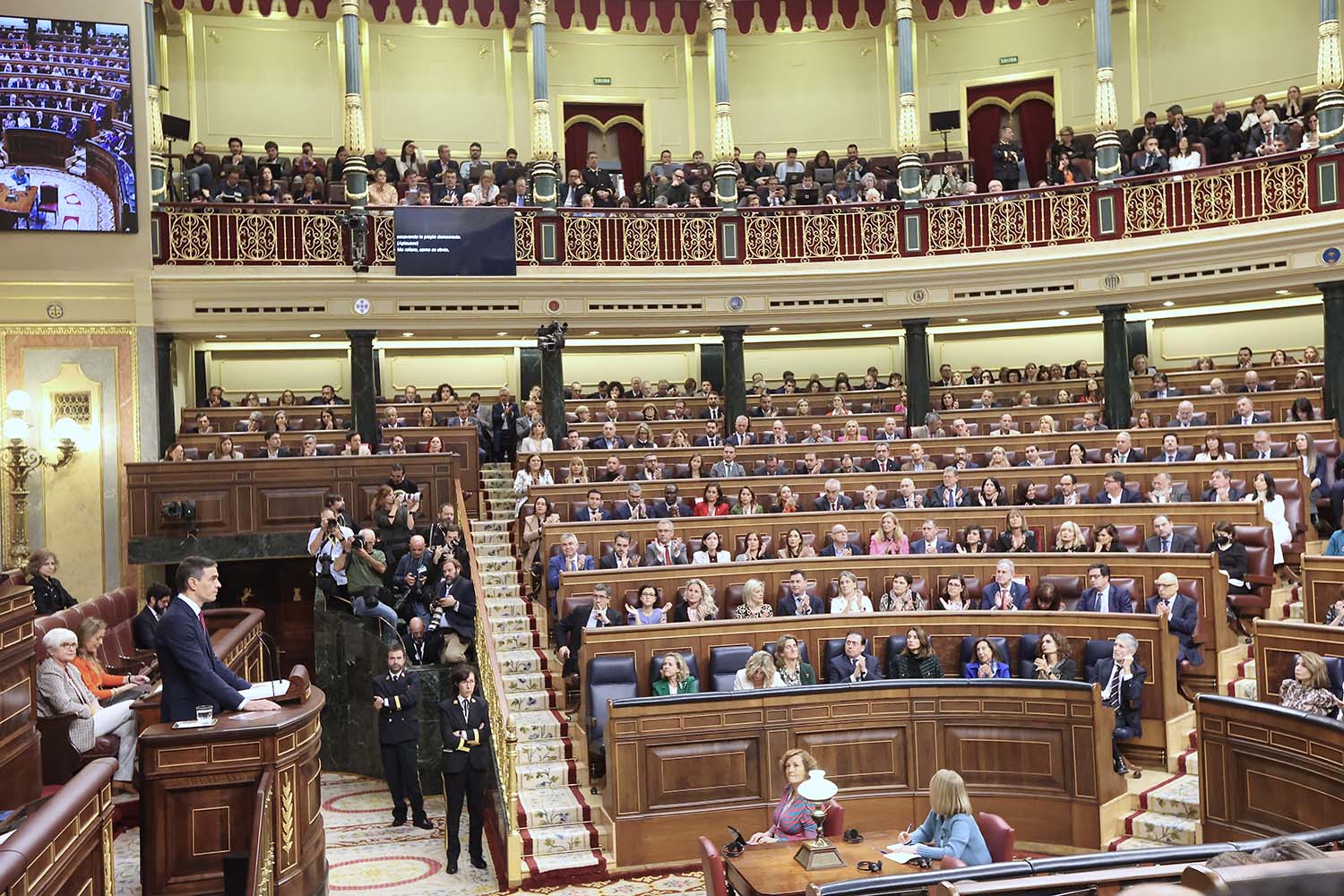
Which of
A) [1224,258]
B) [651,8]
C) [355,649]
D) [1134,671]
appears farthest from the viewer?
[651,8]

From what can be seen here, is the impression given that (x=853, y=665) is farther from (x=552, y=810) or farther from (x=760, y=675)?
(x=552, y=810)

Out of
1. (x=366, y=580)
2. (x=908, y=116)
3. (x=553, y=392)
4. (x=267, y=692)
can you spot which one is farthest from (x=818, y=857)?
(x=908, y=116)

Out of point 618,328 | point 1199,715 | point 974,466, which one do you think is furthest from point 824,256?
point 1199,715

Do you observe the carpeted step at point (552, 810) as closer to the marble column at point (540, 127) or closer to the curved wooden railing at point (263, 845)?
the curved wooden railing at point (263, 845)

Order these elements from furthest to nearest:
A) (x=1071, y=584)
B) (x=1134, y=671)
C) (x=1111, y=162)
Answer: (x=1111, y=162), (x=1071, y=584), (x=1134, y=671)

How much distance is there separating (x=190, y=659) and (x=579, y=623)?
13.1 ft

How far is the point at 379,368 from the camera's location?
638 inches

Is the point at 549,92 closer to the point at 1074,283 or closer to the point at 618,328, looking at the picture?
the point at 618,328

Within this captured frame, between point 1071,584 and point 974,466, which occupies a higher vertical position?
point 974,466

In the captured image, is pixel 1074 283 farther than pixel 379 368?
No

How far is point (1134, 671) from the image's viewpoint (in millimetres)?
7148

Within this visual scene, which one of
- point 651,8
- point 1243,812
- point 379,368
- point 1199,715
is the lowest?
point 1243,812

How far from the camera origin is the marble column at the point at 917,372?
1468 cm

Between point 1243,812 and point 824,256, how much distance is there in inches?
395
